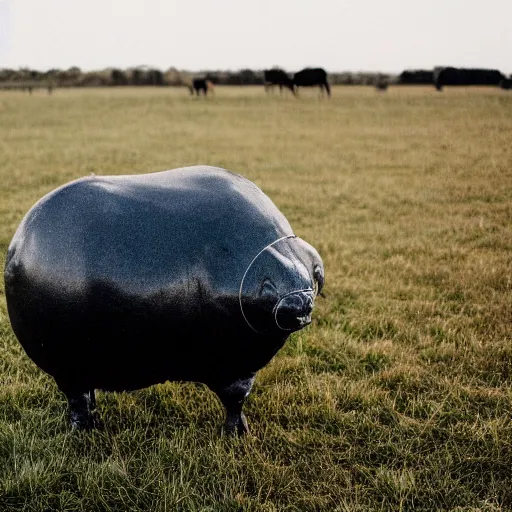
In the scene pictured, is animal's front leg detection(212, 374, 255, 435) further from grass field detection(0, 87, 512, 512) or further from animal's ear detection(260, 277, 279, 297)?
animal's ear detection(260, 277, 279, 297)

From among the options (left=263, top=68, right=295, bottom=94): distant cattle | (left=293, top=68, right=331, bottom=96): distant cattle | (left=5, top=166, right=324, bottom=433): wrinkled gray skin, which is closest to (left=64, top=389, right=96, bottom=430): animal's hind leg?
(left=5, top=166, right=324, bottom=433): wrinkled gray skin

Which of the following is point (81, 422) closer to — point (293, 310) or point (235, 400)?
point (235, 400)

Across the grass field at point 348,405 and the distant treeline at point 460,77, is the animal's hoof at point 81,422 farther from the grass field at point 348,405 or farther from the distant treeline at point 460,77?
the distant treeline at point 460,77

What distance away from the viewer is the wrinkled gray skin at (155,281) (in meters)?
2.49

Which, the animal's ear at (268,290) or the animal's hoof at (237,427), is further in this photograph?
the animal's hoof at (237,427)

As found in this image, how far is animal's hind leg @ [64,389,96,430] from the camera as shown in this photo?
297cm

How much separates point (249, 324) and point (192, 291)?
305mm

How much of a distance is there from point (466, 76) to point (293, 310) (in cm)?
5662

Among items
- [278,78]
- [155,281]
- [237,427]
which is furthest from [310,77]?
[155,281]

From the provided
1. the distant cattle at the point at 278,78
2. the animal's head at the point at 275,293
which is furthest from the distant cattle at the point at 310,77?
the animal's head at the point at 275,293

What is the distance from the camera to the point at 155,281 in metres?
2.51

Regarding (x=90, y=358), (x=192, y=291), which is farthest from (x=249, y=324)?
(x=90, y=358)

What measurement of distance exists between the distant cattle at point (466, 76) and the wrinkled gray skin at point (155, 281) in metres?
49.9

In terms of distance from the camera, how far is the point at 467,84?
170ft
